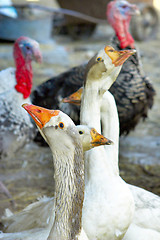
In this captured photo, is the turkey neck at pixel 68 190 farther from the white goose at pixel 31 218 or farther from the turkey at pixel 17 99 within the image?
the turkey at pixel 17 99

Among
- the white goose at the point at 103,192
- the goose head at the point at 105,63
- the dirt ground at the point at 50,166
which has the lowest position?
the dirt ground at the point at 50,166

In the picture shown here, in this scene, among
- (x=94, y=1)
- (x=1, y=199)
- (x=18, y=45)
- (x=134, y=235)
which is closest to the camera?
(x=134, y=235)

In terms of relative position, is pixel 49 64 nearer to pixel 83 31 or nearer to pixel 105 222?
pixel 83 31

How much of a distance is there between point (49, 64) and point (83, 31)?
281 centimetres

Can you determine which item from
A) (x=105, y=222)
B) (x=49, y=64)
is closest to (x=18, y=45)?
(x=105, y=222)

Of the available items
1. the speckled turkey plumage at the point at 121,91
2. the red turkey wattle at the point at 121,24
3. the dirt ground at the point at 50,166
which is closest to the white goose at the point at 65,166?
the dirt ground at the point at 50,166

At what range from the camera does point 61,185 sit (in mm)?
1461

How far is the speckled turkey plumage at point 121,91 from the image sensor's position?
339 cm

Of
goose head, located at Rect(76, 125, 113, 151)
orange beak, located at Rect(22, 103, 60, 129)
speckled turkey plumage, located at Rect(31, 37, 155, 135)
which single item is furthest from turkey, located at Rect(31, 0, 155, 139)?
orange beak, located at Rect(22, 103, 60, 129)

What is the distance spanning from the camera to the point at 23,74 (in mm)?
3008

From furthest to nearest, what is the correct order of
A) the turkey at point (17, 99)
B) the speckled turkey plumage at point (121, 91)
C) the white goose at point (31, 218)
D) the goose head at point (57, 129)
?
the speckled turkey plumage at point (121, 91), the turkey at point (17, 99), the white goose at point (31, 218), the goose head at point (57, 129)

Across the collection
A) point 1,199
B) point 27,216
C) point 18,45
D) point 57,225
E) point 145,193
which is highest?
point 18,45

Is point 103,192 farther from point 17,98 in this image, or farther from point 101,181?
point 17,98

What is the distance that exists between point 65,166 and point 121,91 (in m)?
2.05
